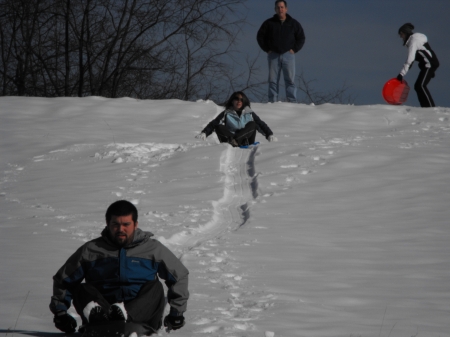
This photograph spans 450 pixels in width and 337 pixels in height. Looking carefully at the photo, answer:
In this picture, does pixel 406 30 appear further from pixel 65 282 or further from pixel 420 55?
pixel 65 282

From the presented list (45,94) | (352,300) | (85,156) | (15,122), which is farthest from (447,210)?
(45,94)

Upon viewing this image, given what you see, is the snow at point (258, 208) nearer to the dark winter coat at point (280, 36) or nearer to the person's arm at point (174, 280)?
the person's arm at point (174, 280)

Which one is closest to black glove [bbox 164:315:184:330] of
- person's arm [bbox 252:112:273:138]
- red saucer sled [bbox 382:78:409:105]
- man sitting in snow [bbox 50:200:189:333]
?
man sitting in snow [bbox 50:200:189:333]

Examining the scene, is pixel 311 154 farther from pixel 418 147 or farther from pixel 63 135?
pixel 63 135

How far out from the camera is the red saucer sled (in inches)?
511

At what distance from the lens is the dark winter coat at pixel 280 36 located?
12.7 m

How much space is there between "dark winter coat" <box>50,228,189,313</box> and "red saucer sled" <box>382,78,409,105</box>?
9.87 m

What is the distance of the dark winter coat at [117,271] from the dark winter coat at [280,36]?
9.27 metres

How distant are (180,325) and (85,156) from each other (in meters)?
6.55

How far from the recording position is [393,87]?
13.0 meters

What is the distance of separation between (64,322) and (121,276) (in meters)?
0.38

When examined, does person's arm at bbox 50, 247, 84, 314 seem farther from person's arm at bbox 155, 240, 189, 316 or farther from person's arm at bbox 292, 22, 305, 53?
person's arm at bbox 292, 22, 305, 53

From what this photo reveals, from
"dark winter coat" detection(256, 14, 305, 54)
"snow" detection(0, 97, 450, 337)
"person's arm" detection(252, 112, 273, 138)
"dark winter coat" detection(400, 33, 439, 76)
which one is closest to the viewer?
"snow" detection(0, 97, 450, 337)

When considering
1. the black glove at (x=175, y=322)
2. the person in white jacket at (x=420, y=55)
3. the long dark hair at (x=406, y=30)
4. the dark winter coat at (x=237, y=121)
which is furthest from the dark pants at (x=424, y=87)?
the black glove at (x=175, y=322)
